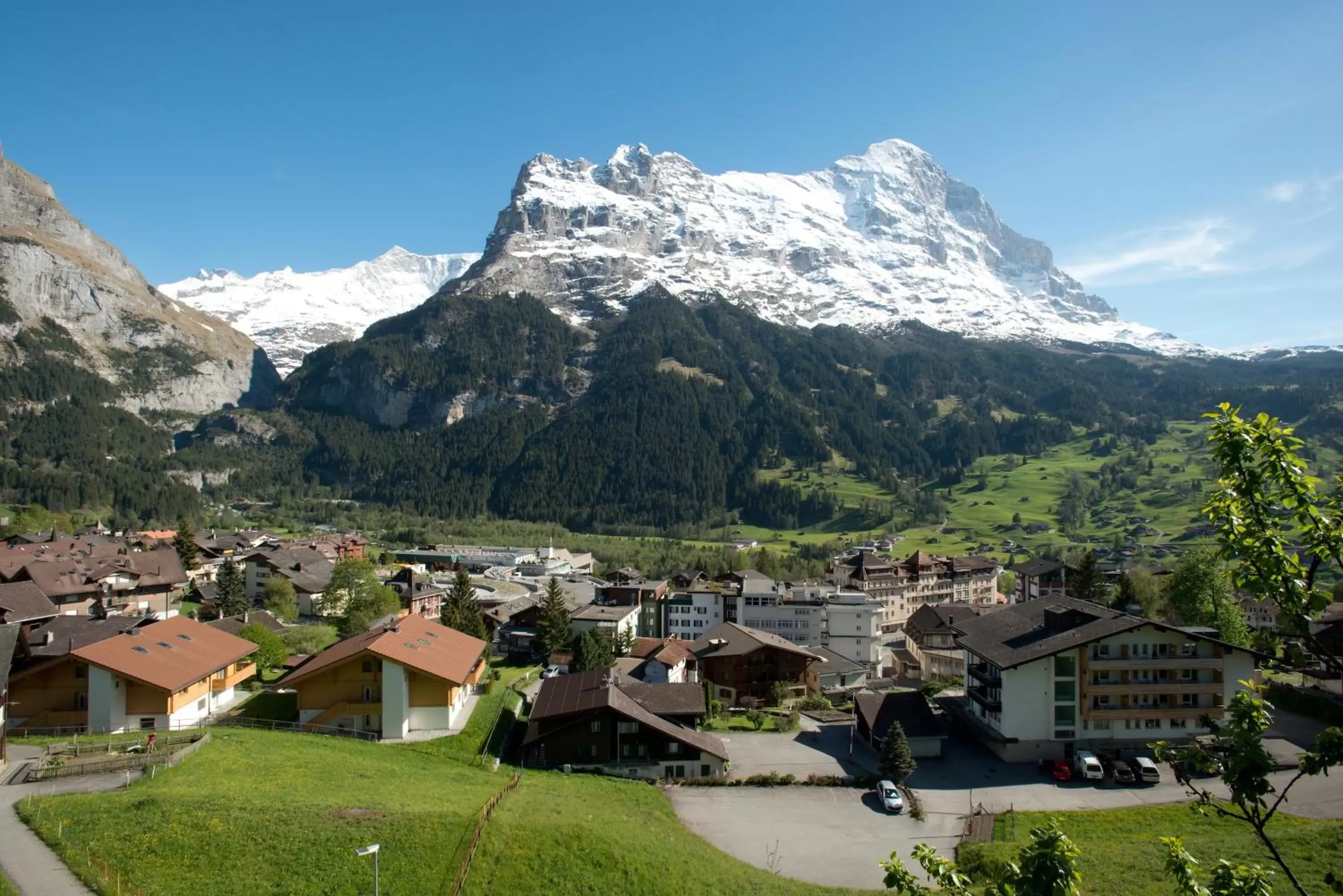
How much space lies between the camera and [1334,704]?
44750mm

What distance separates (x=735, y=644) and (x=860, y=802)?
25106 mm

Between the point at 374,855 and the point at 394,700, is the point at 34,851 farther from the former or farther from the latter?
the point at 394,700

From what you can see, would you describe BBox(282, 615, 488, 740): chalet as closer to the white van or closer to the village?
the village

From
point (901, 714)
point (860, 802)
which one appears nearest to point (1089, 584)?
point (901, 714)

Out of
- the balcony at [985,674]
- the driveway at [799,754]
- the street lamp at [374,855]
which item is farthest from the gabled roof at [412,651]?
the balcony at [985,674]

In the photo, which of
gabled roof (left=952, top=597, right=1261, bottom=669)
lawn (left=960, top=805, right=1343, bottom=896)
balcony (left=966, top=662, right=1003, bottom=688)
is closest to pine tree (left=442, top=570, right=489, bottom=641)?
balcony (left=966, top=662, right=1003, bottom=688)

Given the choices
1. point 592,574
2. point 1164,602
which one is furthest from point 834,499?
point 1164,602

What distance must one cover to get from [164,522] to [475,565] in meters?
69.7

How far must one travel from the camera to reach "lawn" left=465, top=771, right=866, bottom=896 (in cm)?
2292

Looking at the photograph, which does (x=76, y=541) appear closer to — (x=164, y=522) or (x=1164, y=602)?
(x=164, y=522)

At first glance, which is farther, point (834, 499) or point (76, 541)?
point (834, 499)

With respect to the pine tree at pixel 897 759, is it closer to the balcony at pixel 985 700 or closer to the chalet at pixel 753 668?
the balcony at pixel 985 700

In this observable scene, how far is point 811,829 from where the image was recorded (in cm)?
3253

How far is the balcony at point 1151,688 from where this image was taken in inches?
1714
